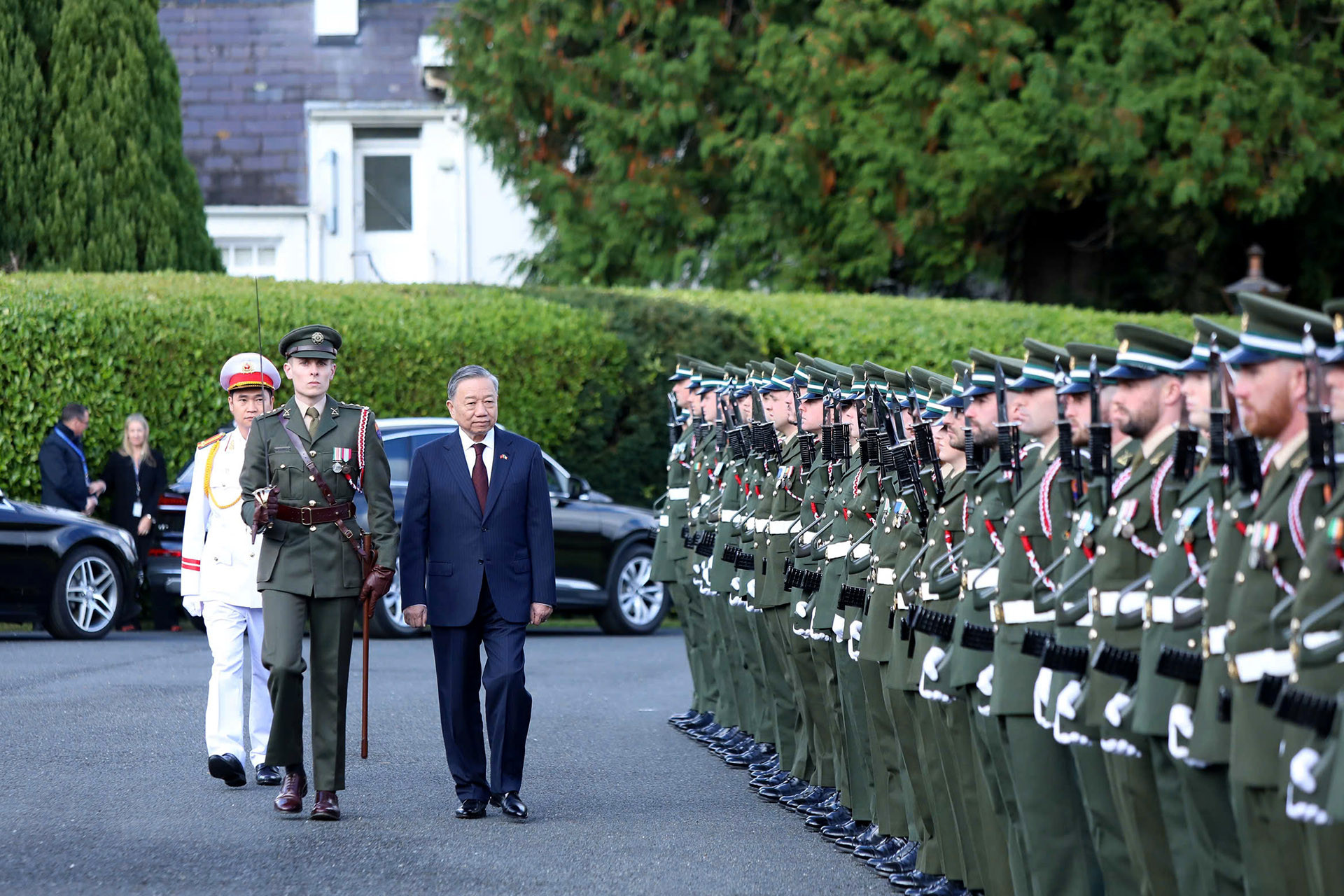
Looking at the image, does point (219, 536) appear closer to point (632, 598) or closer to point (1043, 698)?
point (1043, 698)

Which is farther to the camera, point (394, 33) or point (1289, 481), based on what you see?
Result: point (394, 33)

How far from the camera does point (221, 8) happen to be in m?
35.2

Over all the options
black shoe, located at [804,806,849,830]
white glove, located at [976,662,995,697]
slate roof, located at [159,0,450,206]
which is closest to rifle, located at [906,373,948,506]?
white glove, located at [976,662,995,697]

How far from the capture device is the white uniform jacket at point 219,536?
9.91 m

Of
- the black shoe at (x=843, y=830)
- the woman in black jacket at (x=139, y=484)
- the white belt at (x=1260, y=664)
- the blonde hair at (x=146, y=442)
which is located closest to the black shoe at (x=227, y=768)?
the black shoe at (x=843, y=830)

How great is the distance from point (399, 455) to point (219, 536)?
7.74m

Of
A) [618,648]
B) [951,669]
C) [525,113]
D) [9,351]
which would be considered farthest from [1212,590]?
[525,113]

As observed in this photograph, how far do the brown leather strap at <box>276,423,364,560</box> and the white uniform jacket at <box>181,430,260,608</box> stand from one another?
22.3 inches

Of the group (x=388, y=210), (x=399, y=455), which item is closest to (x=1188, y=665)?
(x=399, y=455)

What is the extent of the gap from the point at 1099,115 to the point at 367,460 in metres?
17.0

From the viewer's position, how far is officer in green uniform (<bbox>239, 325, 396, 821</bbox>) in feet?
29.8

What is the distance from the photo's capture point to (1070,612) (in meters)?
6.33

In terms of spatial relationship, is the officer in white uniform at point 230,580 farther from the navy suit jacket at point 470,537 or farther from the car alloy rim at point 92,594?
the car alloy rim at point 92,594

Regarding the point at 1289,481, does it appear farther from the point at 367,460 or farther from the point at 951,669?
the point at 367,460
